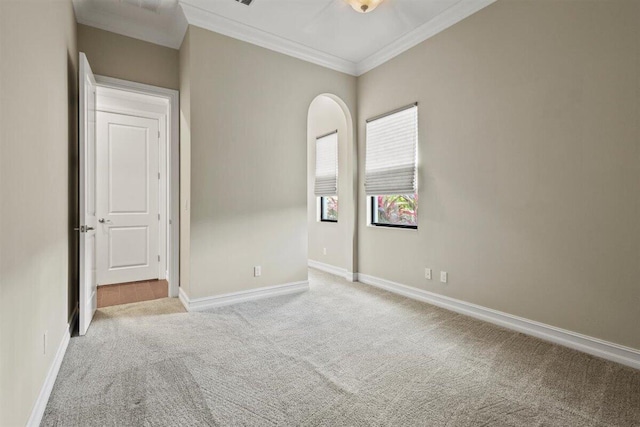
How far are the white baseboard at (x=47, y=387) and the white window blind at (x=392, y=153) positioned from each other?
334 cm

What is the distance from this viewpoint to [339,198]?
16.6ft

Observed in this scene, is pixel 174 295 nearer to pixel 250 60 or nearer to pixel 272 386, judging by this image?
pixel 272 386

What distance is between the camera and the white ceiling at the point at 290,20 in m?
3.15

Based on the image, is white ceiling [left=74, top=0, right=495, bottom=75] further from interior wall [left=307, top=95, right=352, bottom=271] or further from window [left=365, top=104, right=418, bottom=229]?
interior wall [left=307, top=95, right=352, bottom=271]

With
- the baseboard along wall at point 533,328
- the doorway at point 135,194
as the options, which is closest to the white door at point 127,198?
the doorway at point 135,194

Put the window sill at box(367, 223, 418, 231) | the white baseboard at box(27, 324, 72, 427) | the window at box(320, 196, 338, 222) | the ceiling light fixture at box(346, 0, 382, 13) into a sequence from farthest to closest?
A: the window at box(320, 196, 338, 222), the window sill at box(367, 223, 418, 231), the ceiling light fixture at box(346, 0, 382, 13), the white baseboard at box(27, 324, 72, 427)

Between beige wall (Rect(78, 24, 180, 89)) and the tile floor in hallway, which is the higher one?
beige wall (Rect(78, 24, 180, 89))

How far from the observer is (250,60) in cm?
368

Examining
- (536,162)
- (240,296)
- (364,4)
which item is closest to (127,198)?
(240,296)

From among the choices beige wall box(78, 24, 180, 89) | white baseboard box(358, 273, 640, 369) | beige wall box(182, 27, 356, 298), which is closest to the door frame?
beige wall box(78, 24, 180, 89)

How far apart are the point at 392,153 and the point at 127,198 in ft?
11.9

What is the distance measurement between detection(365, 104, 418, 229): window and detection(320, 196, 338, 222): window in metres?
1.07

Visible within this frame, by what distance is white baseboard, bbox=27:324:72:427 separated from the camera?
159 cm

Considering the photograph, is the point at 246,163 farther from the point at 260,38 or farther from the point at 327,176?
the point at 327,176
